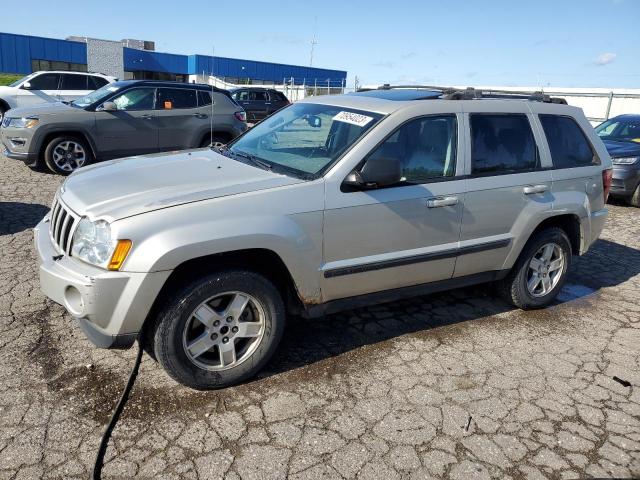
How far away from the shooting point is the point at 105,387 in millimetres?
Answer: 3166

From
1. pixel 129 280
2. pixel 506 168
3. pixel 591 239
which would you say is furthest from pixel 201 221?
pixel 591 239

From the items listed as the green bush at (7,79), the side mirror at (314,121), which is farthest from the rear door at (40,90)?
the green bush at (7,79)

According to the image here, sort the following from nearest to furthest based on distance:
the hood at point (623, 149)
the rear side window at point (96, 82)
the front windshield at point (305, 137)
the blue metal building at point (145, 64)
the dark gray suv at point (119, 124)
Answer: the front windshield at point (305, 137) → the dark gray suv at point (119, 124) → the hood at point (623, 149) → the rear side window at point (96, 82) → the blue metal building at point (145, 64)

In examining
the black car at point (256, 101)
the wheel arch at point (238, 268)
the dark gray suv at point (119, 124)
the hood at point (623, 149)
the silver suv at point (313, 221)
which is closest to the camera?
the silver suv at point (313, 221)

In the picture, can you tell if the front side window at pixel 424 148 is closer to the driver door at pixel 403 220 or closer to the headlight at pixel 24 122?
the driver door at pixel 403 220

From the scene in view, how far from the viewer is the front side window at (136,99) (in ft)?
30.2

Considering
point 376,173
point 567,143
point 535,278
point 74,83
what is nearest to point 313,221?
point 376,173

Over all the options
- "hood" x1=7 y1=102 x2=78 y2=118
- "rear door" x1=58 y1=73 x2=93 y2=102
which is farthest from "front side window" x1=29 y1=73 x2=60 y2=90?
"hood" x1=7 y1=102 x2=78 y2=118

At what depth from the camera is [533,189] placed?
420cm

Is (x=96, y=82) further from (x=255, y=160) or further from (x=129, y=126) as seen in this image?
(x=255, y=160)

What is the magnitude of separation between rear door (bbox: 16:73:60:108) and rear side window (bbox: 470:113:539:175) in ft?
43.8

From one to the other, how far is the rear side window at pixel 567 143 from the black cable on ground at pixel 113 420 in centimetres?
368

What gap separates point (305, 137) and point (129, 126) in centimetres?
615

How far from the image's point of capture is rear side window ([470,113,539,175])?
3.98m
